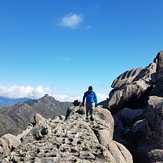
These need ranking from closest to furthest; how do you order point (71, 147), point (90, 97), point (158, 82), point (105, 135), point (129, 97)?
point (71, 147) → point (105, 135) → point (90, 97) → point (158, 82) → point (129, 97)

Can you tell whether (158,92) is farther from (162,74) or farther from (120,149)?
(120,149)

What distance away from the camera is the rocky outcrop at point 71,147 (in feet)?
106

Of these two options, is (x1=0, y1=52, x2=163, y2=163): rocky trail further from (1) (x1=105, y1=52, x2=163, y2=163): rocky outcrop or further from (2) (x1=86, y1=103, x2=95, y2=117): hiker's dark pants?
(2) (x1=86, y1=103, x2=95, y2=117): hiker's dark pants

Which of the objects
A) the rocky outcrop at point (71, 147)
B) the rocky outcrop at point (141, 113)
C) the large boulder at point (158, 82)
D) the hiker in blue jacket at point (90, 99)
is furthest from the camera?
the large boulder at point (158, 82)

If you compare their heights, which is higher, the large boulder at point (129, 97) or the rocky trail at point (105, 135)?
the large boulder at point (129, 97)

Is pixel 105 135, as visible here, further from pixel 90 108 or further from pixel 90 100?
pixel 90 100

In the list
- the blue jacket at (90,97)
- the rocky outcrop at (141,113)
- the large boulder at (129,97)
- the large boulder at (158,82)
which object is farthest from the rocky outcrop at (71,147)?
the large boulder at (129,97)

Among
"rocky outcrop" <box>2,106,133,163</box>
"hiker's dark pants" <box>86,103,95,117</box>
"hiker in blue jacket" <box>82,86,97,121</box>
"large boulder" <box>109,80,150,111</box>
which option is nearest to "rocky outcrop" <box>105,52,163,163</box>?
"large boulder" <box>109,80,150,111</box>

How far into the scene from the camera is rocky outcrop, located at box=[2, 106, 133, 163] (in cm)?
3225

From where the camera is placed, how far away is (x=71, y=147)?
3469cm

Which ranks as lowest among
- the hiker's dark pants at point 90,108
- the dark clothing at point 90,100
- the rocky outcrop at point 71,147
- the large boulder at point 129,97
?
the rocky outcrop at point 71,147

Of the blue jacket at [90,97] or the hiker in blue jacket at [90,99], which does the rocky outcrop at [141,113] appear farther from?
the blue jacket at [90,97]

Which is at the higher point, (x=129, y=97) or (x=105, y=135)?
(x=129, y=97)

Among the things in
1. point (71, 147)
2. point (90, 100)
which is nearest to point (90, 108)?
point (90, 100)
